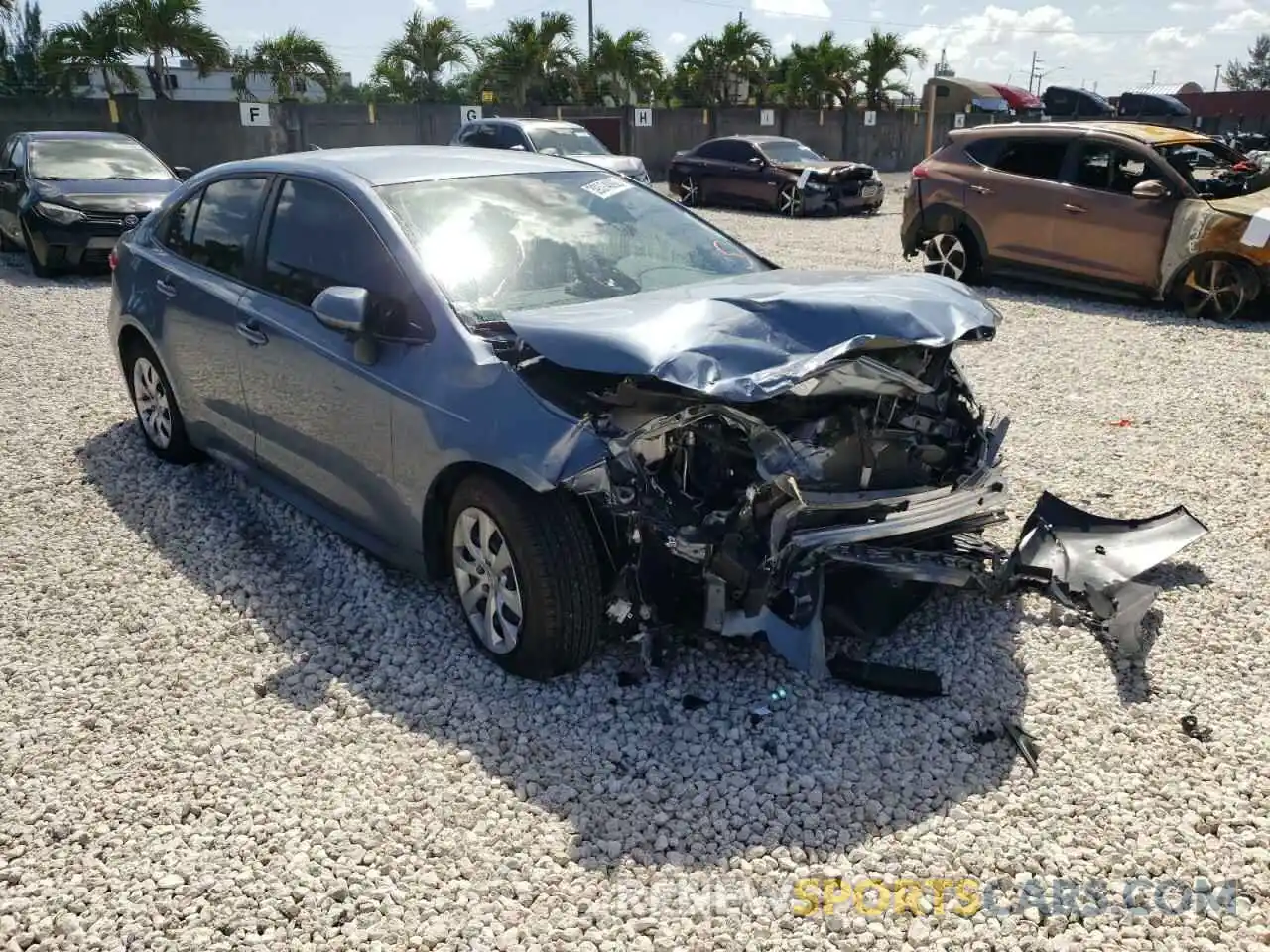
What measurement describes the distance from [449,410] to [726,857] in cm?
166

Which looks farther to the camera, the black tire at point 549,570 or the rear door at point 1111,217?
the rear door at point 1111,217

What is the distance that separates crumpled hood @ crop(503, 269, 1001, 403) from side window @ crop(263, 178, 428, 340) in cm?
43

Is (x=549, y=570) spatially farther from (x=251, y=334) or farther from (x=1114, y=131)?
(x=1114, y=131)

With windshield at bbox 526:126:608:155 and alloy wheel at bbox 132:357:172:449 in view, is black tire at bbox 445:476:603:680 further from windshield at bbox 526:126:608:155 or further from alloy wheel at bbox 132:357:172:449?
windshield at bbox 526:126:608:155

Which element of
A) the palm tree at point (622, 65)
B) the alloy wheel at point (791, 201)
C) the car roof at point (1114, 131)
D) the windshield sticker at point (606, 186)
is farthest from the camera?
the palm tree at point (622, 65)

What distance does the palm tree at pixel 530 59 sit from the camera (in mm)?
32156

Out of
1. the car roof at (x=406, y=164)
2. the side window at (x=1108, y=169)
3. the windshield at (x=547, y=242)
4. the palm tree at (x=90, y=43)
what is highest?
the palm tree at (x=90, y=43)

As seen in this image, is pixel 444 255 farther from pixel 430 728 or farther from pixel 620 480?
pixel 430 728

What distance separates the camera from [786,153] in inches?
754

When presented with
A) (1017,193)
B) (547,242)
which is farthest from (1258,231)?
(547,242)

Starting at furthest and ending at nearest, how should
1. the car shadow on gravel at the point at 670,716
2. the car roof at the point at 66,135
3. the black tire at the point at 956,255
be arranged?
1. the car roof at the point at 66,135
2. the black tire at the point at 956,255
3. the car shadow on gravel at the point at 670,716

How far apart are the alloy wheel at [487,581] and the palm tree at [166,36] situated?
89.9ft

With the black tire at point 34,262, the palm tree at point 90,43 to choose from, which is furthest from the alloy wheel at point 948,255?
the palm tree at point 90,43

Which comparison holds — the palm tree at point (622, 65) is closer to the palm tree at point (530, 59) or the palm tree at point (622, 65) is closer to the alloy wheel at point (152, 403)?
the palm tree at point (530, 59)
